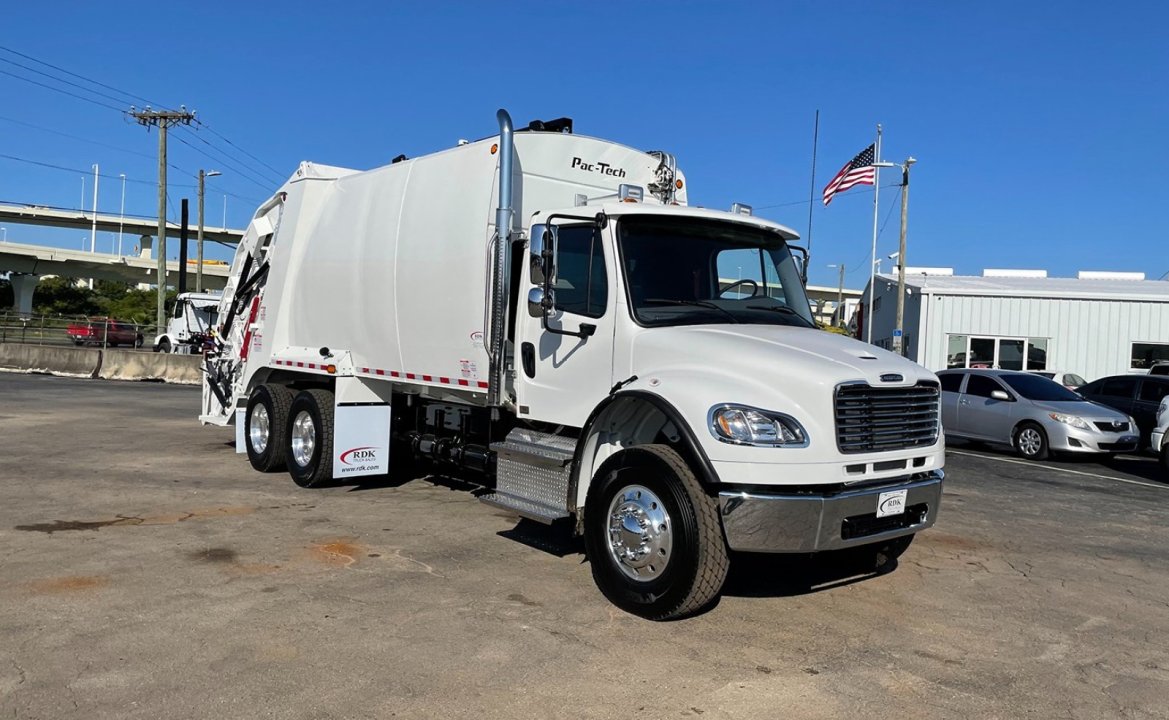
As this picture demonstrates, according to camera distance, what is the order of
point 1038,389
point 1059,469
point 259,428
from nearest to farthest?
point 259,428
point 1059,469
point 1038,389

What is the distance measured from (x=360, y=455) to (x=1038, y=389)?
11712 millimetres

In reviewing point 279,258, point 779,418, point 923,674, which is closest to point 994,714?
point 923,674

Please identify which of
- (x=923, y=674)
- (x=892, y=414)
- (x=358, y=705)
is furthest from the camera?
(x=892, y=414)

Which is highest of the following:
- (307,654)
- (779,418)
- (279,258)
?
(279,258)

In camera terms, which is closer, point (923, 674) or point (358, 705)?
point (358, 705)

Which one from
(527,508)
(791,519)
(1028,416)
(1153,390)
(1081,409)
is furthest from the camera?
(1153,390)

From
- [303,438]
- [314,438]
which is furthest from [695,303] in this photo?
[303,438]

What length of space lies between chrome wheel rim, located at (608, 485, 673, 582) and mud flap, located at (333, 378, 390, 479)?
412 cm

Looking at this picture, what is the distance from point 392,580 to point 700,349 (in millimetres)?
2582

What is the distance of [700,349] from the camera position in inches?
215

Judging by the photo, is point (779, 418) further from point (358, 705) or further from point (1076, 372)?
point (1076, 372)

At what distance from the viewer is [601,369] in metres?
6.02

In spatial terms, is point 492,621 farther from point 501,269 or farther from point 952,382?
point 952,382

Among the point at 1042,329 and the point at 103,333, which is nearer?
the point at 1042,329
